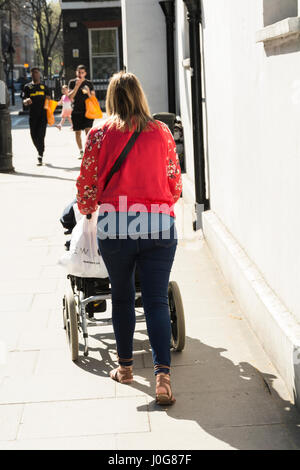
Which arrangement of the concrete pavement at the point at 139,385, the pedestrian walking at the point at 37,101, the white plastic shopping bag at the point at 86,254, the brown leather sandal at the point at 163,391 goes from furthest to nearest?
1. the pedestrian walking at the point at 37,101
2. the white plastic shopping bag at the point at 86,254
3. the brown leather sandal at the point at 163,391
4. the concrete pavement at the point at 139,385

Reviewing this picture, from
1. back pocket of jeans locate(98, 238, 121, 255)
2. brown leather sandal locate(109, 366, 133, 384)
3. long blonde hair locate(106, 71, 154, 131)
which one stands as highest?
long blonde hair locate(106, 71, 154, 131)

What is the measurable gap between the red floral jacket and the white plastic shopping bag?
2.22 feet

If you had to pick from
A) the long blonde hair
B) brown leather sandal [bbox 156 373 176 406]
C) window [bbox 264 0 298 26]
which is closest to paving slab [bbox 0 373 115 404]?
brown leather sandal [bbox 156 373 176 406]

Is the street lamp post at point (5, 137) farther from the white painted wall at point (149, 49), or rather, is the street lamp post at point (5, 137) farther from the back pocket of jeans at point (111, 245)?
the back pocket of jeans at point (111, 245)

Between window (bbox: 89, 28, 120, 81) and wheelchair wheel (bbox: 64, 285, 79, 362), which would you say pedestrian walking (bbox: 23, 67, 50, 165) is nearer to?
wheelchair wheel (bbox: 64, 285, 79, 362)

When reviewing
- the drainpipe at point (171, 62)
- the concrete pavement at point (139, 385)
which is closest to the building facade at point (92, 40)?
the drainpipe at point (171, 62)

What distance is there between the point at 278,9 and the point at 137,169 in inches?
67.3

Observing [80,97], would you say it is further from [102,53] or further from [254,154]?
[102,53]

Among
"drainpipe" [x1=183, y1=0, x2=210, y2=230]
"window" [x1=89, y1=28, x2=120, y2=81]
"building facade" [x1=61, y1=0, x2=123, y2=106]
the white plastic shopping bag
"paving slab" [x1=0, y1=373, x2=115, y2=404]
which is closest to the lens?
"paving slab" [x1=0, y1=373, x2=115, y2=404]

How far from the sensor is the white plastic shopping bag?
16.7ft

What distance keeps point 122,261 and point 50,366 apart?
3.88 feet

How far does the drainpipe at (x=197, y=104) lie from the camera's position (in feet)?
29.7

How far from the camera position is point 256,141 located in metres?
5.64
